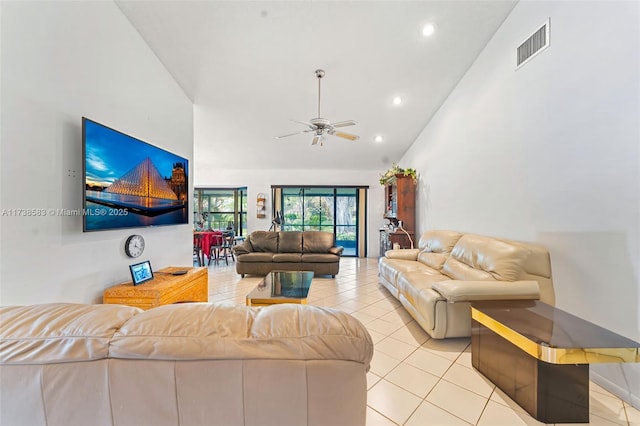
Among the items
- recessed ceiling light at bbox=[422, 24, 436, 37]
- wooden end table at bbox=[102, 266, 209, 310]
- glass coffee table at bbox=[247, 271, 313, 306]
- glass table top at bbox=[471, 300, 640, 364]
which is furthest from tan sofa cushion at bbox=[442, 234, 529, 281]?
wooden end table at bbox=[102, 266, 209, 310]

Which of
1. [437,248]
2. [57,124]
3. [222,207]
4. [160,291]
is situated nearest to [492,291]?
[437,248]

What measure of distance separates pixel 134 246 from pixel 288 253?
116 inches

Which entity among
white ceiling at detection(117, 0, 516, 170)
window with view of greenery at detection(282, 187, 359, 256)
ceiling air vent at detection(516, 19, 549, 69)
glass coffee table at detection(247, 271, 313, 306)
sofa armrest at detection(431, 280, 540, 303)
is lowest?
glass coffee table at detection(247, 271, 313, 306)

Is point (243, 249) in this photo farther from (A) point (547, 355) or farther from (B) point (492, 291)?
(A) point (547, 355)

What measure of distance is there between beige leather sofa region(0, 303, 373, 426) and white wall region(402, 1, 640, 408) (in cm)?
227

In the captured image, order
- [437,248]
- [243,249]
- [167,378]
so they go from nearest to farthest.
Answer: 1. [167,378]
2. [437,248]
3. [243,249]

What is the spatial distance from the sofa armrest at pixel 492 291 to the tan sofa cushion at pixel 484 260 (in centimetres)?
20

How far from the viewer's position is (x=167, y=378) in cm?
70

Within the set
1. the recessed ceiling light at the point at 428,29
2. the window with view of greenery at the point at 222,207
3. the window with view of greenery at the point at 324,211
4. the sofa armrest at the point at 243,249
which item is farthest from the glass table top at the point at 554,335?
the window with view of greenery at the point at 222,207

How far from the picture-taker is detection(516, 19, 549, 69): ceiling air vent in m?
2.35

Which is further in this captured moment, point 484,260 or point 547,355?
point 484,260

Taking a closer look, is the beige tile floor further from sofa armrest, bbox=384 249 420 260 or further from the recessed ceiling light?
the recessed ceiling light

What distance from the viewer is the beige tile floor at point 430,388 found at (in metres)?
1.55

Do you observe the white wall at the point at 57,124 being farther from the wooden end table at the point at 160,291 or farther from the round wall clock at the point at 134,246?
the wooden end table at the point at 160,291
